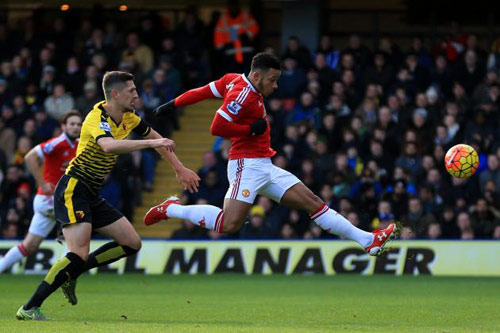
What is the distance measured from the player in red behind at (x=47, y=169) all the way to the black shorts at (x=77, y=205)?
380 cm

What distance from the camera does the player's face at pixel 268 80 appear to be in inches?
434

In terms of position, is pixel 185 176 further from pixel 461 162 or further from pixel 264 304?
pixel 461 162

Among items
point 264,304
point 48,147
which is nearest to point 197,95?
point 264,304

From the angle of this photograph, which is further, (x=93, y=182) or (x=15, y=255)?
(x=15, y=255)

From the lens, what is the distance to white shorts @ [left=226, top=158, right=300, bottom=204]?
441 inches

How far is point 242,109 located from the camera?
11031 mm

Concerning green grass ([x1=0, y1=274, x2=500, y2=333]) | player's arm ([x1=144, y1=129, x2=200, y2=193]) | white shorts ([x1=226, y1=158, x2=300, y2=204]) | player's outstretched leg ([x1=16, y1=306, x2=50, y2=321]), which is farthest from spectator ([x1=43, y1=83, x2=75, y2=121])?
player's outstretched leg ([x1=16, y1=306, x2=50, y2=321])

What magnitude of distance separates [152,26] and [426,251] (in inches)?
324

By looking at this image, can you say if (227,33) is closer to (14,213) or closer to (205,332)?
(14,213)

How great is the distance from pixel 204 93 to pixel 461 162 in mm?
3022

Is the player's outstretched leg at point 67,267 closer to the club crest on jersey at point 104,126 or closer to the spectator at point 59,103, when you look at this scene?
the club crest on jersey at point 104,126

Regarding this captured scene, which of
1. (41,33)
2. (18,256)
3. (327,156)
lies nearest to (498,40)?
(327,156)

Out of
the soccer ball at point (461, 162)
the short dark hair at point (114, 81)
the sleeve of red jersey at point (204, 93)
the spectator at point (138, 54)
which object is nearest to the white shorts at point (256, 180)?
the sleeve of red jersey at point (204, 93)

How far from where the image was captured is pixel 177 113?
22578mm
